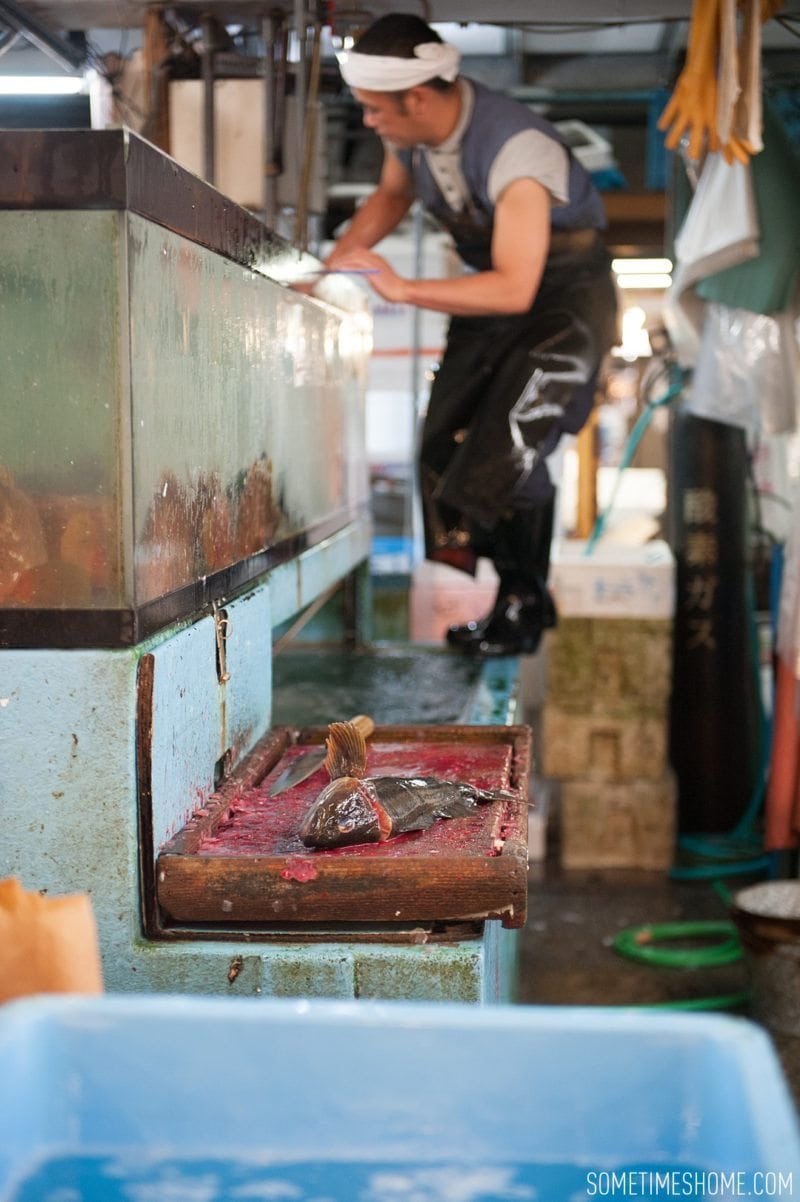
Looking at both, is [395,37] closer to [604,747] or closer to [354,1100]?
[604,747]

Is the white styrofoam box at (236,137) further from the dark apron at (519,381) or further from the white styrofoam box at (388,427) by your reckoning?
the white styrofoam box at (388,427)

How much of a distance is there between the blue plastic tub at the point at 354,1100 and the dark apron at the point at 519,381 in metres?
3.58

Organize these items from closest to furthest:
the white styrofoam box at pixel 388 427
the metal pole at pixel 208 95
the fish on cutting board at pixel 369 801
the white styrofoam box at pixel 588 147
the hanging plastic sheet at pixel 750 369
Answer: the fish on cutting board at pixel 369 801 < the metal pole at pixel 208 95 < the hanging plastic sheet at pixel 750 369 < the white styrofoam box at pixel 588 147 < the white styrofoam box at pixel 388 427

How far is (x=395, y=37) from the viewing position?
399 cm

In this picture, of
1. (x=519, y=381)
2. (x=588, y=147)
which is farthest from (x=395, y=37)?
(x=588, y=147)

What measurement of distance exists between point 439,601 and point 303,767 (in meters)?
5.07

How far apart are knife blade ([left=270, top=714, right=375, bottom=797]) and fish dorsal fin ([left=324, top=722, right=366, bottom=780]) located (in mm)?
177

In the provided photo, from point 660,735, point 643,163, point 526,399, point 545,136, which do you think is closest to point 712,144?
point 545,136

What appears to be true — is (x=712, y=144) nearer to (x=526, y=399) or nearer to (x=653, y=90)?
(x=526, y=399)

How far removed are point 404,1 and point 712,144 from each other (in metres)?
1.20

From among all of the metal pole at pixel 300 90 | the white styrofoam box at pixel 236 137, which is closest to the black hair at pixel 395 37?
the metal pole at pixel 300 90

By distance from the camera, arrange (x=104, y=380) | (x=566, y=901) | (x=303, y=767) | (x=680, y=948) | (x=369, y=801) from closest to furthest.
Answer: (x=104, y=380) → (x=369, y=801) → (x=303, y=767) → (x=680, y=948) → (x=566, y=901)

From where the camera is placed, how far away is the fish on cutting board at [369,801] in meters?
2.16

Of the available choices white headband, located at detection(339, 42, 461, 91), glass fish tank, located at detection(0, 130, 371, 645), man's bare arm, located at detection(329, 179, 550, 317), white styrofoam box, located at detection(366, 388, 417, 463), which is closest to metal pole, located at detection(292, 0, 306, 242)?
white headband, located at detection(339, 42, 461, 91)
